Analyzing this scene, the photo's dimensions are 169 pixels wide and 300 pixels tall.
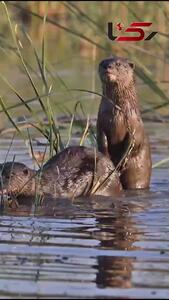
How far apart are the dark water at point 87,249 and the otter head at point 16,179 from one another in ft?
0.70

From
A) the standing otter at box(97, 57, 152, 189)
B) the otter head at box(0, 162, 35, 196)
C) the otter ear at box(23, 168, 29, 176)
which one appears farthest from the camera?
the standing otter at box(97, 57, 152, 189)

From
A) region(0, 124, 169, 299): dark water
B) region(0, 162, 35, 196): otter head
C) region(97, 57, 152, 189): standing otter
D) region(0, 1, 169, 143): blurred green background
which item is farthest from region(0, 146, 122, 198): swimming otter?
region(0, 1, 169, 143): blurred green background

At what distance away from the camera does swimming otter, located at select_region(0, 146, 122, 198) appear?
7168 millimetres

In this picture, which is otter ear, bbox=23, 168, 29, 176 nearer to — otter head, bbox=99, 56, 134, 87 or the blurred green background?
otter head, bbox=99, 56, 134, 87

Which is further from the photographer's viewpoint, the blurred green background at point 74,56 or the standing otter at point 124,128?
the blurred green background at point 74,56

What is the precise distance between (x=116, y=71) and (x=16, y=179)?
1438 mm

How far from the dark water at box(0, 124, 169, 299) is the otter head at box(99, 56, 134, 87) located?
1.09m

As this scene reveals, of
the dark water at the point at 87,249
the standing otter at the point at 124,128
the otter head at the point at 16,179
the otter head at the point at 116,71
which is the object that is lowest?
the dark water at the point at 87,249

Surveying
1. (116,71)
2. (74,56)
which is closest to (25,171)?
(116,71)

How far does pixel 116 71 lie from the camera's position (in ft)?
26.3

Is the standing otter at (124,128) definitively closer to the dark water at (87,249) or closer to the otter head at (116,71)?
the otter head at (116,71)

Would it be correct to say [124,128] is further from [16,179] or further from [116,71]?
[16,179]

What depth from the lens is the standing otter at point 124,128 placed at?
26.0 feet

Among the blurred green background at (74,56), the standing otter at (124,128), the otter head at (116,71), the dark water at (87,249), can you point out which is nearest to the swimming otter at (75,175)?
the dark water at (87,249)
